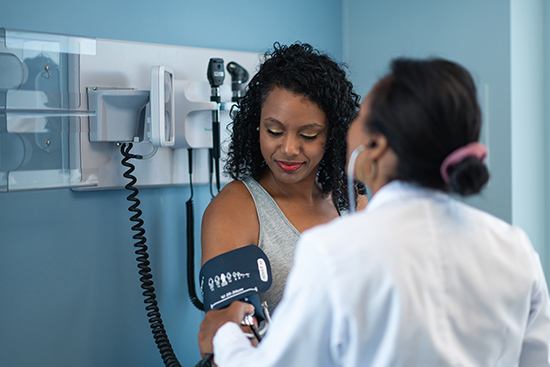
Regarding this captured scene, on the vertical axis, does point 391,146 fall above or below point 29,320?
above

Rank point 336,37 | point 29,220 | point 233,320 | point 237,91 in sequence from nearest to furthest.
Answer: point 233,320 → point 29,220 → point 237,91 → point 336,37

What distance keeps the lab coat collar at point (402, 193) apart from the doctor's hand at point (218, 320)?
422 mm

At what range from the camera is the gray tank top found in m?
1.34

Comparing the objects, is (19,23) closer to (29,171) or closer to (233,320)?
(29,171)

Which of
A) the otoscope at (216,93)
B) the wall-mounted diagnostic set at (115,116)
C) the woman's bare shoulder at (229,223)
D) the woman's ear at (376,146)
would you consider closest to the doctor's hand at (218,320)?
the woman's bare shoulder at (229,223)

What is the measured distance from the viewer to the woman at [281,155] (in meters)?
1.33

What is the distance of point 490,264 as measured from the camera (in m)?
0.76

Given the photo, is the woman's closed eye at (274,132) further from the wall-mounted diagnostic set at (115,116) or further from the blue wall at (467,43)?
the blue wall at (467,43)

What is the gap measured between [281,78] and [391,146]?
71cm

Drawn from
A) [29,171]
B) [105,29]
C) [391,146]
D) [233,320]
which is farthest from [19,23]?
[391,146]

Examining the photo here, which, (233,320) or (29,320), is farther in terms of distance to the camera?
(29,320)

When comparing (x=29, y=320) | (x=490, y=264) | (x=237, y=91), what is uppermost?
(x=237, y=91)

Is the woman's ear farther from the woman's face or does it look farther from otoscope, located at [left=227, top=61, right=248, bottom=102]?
otoscope, located at [left=227, top=61, right=248, bottom=102]

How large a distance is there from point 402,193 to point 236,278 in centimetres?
49
